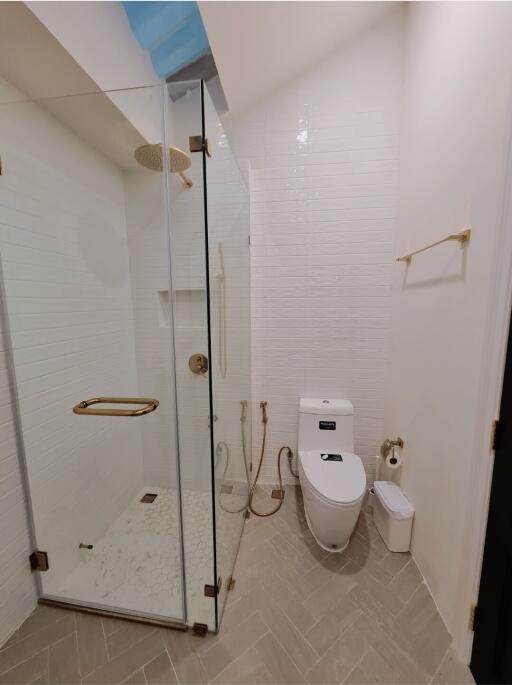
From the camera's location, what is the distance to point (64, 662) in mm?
1128

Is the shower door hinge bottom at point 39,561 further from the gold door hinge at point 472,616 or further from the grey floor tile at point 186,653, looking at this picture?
the gold door hinge at point 472,616

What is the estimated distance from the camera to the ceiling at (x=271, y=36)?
138 centimetres

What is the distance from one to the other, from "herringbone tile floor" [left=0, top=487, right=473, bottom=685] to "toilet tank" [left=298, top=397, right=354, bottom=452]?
666mm

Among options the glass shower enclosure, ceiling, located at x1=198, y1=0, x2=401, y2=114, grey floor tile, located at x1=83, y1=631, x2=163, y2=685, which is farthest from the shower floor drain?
ceiling, located at x1=198, y1=0, x2=401, y2=114

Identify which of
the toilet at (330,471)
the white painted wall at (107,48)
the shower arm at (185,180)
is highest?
the white painted wall at (107,48)

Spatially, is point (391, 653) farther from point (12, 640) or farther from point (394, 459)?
point (12, 640)

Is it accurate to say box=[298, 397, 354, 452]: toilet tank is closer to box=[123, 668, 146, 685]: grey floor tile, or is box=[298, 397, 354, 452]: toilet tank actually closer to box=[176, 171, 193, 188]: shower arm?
box=[123, 668, 146, 685]: grey floor tile

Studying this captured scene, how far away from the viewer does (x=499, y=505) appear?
99 cm

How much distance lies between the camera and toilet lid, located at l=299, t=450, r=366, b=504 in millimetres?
1491

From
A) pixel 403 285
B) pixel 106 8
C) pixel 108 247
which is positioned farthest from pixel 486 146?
pixel 108 247

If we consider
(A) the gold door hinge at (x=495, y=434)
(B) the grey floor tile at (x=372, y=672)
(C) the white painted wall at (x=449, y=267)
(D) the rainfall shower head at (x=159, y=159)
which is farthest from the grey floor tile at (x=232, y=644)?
(D) the rainfall shower head at (x=159, y=159)

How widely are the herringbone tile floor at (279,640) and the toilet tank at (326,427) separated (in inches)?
26.2

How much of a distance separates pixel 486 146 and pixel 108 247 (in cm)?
184

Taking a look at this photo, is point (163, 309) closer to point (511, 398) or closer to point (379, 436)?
point (511, 398)
